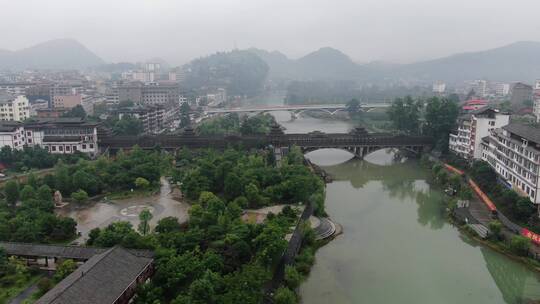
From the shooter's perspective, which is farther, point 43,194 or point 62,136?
point 62,136

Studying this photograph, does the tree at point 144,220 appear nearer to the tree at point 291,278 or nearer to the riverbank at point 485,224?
the tree at point 291,278

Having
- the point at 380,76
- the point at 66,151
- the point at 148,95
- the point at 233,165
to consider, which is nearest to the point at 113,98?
the point at 148,95

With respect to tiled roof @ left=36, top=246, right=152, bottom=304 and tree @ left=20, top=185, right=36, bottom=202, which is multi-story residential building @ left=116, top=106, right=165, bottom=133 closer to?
tree @ left=20, top=185, right=36, bottom=202

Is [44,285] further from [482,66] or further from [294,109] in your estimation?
[482,66]

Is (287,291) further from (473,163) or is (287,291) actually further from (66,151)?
(66,151)

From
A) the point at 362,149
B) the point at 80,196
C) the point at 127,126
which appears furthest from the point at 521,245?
the point at 127,126

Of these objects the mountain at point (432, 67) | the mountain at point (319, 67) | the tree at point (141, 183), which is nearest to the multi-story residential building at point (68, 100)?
the tree at point (141, 183)
